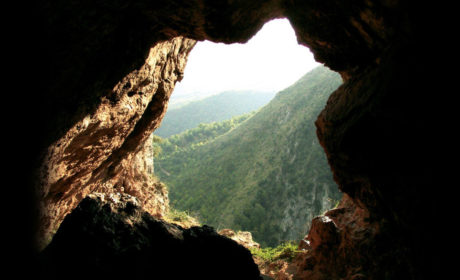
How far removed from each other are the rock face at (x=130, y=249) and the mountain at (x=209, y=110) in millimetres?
148947

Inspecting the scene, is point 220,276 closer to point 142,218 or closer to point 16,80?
point 142,218

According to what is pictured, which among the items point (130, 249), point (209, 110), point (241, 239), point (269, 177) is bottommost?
point (241, 239)

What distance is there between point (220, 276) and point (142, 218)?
92.9 inches

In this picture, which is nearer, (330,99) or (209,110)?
(330,99)

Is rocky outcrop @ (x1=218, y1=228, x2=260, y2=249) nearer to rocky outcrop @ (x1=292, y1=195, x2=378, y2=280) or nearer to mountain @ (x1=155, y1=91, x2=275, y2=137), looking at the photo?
rocky outcrop @ (x1=292, y1=195, x2=378, y2=280)

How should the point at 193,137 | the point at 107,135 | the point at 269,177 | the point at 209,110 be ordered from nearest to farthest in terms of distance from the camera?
1. the point at 107,135
2. the point at 269,177
3. the point at 193,137
4. the point at 209,110

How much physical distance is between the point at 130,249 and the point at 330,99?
6.47 metres

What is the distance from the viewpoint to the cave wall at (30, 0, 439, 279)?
4195 mm

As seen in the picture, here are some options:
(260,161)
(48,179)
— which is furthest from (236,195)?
(48,179)

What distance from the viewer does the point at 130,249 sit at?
Result: 4648 millimetres

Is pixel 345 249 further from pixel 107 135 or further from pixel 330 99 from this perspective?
pixel 107 135

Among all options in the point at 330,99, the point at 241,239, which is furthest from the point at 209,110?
the point at 330,99

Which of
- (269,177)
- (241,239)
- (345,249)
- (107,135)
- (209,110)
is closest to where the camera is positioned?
(107,135)

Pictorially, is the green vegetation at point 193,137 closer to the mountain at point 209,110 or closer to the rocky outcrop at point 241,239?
the mountain at point 209,110
